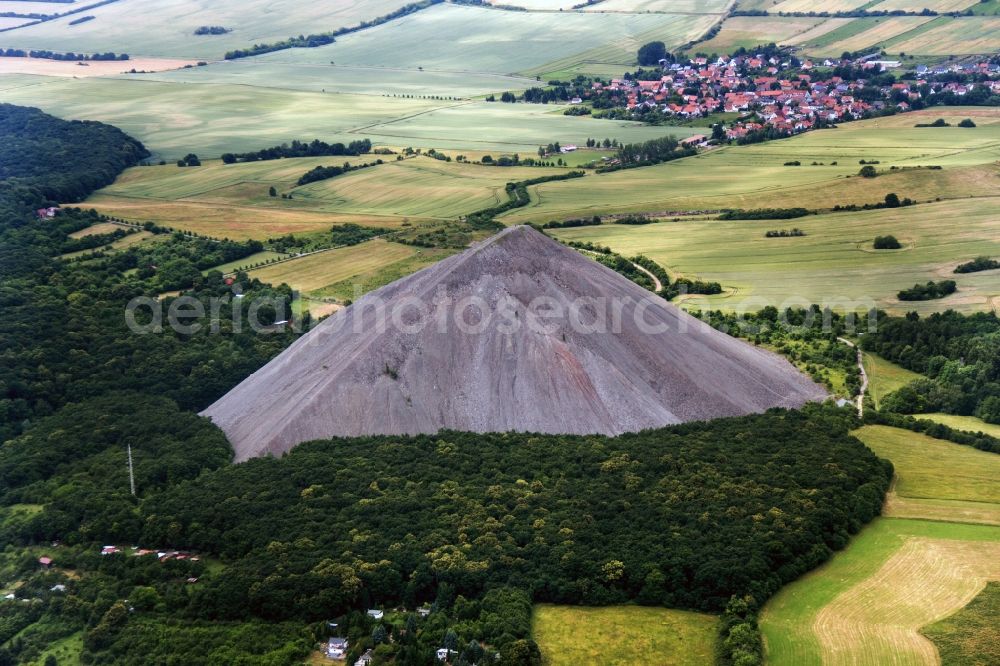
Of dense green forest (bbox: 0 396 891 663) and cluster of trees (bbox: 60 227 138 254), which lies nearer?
dense green forest (bbox: 0 396 891 663)

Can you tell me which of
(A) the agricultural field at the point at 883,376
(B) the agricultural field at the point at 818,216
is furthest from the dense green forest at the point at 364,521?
(B) the agricultural field at the point at 818,216

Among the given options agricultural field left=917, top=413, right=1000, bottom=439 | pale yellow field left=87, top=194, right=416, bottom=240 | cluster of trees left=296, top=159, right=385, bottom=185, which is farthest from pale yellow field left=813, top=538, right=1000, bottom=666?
cluster of trees left=296, top=159, right=385, bottom=185

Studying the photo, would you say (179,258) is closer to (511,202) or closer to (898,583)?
(511,202)

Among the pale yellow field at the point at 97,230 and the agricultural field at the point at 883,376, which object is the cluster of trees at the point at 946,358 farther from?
the pale yellow field at the point at 97,230

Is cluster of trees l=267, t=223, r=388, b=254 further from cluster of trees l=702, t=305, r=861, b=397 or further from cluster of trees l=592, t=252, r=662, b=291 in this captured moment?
cluster of trees l=702, t=305, r=861, b=397

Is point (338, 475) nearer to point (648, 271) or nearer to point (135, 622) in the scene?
point (135, 622)

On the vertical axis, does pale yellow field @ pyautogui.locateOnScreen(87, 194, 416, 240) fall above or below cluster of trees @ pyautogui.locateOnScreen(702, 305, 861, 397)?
above

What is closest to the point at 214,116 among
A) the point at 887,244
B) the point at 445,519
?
the point at 887,244
